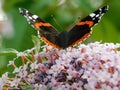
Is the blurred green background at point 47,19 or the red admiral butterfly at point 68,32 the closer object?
the red admiral butterfly at point 68,32

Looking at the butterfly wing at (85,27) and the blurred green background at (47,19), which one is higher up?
the blurred green background at (47,19)

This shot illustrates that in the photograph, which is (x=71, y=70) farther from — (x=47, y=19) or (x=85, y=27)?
(x=47, y=19)

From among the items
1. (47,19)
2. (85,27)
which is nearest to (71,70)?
(85,27)

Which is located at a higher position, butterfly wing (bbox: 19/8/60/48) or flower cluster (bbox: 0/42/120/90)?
butterfly wing (bbox: 19/8/60/48)

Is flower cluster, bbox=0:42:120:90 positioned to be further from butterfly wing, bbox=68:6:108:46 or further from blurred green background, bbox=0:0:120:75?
blurred green background, bbox=0:0:120:75

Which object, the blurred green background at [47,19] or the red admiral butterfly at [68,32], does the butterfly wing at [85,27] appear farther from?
the blurred green background at [47,19]

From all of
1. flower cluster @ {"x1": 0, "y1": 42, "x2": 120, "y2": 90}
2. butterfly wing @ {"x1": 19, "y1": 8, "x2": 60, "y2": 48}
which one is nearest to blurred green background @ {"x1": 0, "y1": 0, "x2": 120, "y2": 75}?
butterfly wing @ {"x1": 19, "y1": 8, "x2": 60, "y2": 48}

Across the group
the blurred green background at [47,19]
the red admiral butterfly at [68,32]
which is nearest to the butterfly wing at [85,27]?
the red admiral butterfly at [68,32]
